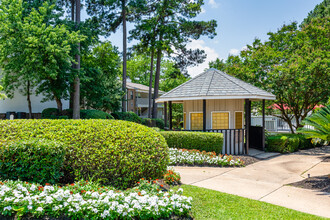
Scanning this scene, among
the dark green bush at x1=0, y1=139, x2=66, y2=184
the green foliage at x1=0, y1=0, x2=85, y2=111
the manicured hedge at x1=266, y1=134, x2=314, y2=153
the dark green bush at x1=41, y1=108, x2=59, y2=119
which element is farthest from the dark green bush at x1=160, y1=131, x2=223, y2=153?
the dark green bush at x1=41, y1=108, x2=59, y2=119

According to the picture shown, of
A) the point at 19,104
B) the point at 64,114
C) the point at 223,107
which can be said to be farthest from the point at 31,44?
the point at 223,107

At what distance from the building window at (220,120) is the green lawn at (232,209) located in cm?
697

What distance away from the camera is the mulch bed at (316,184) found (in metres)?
5.74

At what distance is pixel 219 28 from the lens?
75.5 feet

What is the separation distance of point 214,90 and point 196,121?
2071 mm

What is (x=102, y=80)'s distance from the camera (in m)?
18.6

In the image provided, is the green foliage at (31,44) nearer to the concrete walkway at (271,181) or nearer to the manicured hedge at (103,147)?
the manicured hedge at (103,147)

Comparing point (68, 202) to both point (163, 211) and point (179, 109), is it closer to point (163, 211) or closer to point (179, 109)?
point (163, 211)

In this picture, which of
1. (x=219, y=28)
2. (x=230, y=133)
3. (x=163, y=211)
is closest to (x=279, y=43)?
(x=219, y=28)

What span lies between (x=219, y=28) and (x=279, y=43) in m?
6.79

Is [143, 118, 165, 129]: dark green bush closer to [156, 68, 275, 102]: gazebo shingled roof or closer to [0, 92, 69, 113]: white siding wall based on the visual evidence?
[0, 92, 69, 113]: white siding wall

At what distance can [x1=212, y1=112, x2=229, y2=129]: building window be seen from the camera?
38.9ft

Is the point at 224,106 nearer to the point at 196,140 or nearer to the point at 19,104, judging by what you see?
the point at 196,140

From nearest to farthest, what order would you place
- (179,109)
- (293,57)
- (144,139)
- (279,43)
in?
(144,139), (293,57), (279,43), (179,109)
